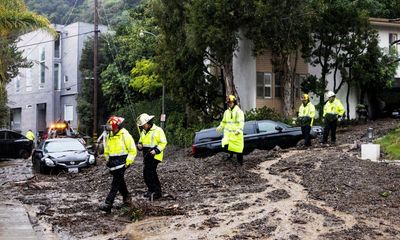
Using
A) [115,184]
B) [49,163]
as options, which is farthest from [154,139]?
[49,163]

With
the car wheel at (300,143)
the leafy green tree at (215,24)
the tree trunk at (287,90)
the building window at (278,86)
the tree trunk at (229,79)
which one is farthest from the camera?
the building window at (278,86)

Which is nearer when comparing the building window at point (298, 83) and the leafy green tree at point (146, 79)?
the building window at point (298, 83)

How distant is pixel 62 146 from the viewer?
67.7ft

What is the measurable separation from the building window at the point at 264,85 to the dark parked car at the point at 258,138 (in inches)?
484

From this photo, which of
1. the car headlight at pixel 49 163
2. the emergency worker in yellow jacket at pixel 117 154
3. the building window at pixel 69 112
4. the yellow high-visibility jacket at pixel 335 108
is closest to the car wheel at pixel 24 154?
the car headlight at pixel 49 163

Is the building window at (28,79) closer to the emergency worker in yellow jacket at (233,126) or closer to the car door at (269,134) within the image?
the car door at (269,134)

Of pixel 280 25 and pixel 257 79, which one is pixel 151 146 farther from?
pixel 257 79

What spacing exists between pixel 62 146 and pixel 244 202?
38.4 feet

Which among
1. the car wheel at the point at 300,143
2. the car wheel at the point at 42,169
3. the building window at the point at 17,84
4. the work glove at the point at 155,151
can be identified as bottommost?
the car wheel at the point at 42,169

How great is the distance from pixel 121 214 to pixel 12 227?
192 cm

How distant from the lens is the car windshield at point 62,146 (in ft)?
66.6

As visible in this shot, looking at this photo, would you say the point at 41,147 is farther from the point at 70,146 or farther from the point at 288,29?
the point at 288,29

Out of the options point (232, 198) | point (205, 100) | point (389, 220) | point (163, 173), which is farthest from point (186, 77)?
point (389, 220)

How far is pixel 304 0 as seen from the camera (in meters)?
26.6
